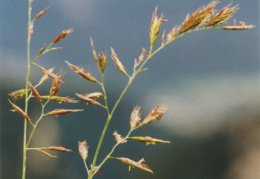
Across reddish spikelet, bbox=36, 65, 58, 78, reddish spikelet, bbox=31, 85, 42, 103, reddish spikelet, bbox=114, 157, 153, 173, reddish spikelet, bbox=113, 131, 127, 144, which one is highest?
reddish spikelet, bbox=36, 65, 58, 78

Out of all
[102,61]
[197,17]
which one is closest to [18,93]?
[102,61]

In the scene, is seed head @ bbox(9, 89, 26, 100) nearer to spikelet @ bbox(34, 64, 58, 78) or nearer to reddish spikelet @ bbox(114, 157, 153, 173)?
spikelet @ bbox(34, 64, 58, 78)

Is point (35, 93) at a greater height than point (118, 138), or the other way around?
point (35, 93)

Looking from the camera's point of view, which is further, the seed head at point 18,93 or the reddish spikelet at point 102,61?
the seed head at point 18,93

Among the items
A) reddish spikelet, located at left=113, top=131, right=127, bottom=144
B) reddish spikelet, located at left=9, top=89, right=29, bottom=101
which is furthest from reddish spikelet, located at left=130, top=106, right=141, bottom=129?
reddish spikelet, located at left=9, top=89, right=29, bottom=101

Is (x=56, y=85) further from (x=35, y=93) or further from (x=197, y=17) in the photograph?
(x=197, y=17)

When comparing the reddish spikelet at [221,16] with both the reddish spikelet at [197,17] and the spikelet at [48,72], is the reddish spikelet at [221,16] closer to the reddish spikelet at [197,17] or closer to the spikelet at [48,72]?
the reddish spikelet at [197,17]

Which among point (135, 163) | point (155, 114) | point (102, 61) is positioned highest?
point (102, 61)

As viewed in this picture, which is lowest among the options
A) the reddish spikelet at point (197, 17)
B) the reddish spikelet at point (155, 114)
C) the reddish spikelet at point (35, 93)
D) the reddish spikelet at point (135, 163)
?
the reddish spikelet at point (135, 163)

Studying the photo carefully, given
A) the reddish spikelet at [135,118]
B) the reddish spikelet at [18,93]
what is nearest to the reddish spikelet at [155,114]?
the reddish spikelet at [135,118]
